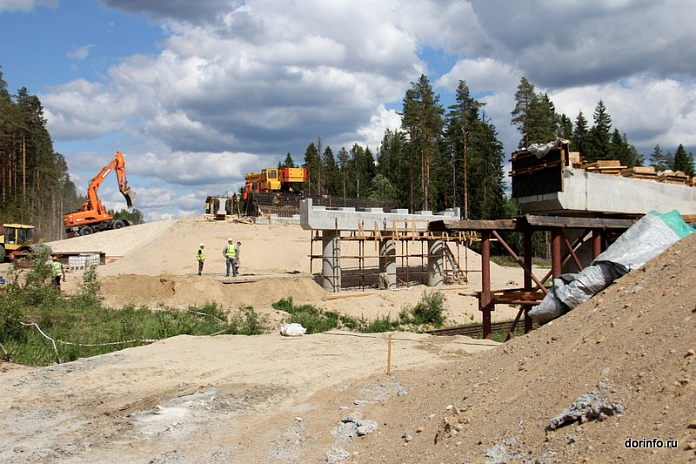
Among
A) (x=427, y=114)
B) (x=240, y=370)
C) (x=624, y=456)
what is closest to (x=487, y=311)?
(x=240, y=370)

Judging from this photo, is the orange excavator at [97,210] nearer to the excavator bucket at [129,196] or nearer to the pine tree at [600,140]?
the excavator bucket at [129,196]

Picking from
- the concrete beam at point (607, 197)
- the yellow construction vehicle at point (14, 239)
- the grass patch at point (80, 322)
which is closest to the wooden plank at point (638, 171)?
the concrete beam at point (607, 197)

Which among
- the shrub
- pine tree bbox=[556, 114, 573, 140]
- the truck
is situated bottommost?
the shrub

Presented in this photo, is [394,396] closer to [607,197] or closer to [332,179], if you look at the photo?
[607,197]

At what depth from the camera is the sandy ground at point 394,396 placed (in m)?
4.64

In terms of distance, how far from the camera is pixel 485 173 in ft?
197

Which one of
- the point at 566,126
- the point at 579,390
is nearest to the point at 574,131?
the point at 566,126

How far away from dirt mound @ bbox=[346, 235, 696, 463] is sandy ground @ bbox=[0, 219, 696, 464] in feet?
0.05

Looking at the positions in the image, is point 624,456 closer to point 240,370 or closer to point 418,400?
point 418,400

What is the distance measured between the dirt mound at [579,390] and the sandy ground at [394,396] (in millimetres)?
16

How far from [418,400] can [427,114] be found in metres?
47.2

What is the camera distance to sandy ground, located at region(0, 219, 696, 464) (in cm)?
464

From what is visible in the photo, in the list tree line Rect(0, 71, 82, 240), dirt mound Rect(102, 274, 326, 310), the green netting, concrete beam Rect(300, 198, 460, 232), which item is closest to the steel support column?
the green netting

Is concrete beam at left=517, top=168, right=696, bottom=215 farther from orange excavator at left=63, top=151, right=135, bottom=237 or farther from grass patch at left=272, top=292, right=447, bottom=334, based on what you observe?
orange excavator at left=63, top=151, right=135, bottom=237
